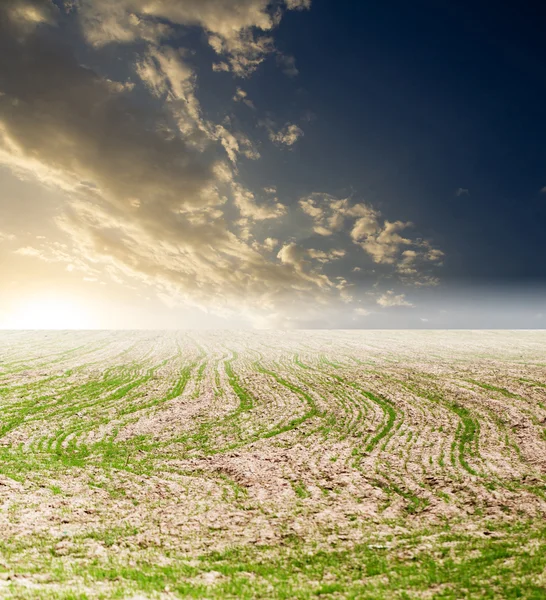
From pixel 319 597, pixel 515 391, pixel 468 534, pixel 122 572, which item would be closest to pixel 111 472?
pixel 122 572

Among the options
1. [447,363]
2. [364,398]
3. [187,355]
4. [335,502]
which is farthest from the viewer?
[187,355]

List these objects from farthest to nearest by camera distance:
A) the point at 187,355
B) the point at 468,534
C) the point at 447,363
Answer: the point at 187,355 < the point at 447,363 < the point at 468,534

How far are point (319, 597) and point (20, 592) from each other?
21.8ft

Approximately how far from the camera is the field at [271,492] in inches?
317

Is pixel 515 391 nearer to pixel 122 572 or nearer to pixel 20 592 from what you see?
pixel 122 572

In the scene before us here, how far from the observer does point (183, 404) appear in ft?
76.7

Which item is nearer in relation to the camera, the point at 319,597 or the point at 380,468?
the point at 319,597

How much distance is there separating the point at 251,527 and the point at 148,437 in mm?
9455

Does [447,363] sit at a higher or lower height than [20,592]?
higher

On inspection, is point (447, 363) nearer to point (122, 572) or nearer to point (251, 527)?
point (251, 527)

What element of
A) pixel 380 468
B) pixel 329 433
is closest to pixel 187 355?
pixel 329 433

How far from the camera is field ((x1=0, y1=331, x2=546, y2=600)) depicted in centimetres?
805

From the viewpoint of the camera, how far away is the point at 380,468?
14234mm

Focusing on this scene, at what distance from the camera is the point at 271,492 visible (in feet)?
40.6
